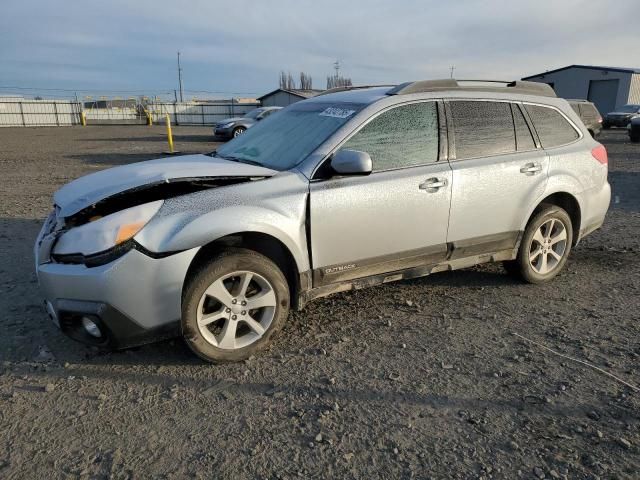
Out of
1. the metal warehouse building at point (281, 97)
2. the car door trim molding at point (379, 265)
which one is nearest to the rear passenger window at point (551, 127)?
the car door trim molding at point (379, 265)

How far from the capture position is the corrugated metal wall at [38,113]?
130 ft

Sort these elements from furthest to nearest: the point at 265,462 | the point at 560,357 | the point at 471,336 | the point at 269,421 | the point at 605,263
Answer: the point at 605,263 → the point at 471,336 → the point at 560,357 → the point at 269,421 → the point at 265,462

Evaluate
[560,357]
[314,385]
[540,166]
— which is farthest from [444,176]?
[314,385]

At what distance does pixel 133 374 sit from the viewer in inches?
119

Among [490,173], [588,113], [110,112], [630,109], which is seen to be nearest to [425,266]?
[490,173]

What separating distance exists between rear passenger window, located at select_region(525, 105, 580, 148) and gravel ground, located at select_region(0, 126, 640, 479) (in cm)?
140

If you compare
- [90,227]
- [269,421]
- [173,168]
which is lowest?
[269,421]

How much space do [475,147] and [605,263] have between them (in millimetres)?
2392

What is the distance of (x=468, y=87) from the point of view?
4.04m

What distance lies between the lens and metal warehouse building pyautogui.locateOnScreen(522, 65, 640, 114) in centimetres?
3606

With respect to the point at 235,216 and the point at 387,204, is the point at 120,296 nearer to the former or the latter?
the point at 235,216

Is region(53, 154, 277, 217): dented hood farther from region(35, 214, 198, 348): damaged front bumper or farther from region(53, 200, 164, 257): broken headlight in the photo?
region(35, 214, 198, 348): damaged front bumper

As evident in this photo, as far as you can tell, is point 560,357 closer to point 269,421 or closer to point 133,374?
point 269,421

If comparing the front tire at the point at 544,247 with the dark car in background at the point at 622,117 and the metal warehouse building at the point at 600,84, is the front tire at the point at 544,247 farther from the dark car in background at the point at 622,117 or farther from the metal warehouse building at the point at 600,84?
the metal warehouse building at the point at 600,84
